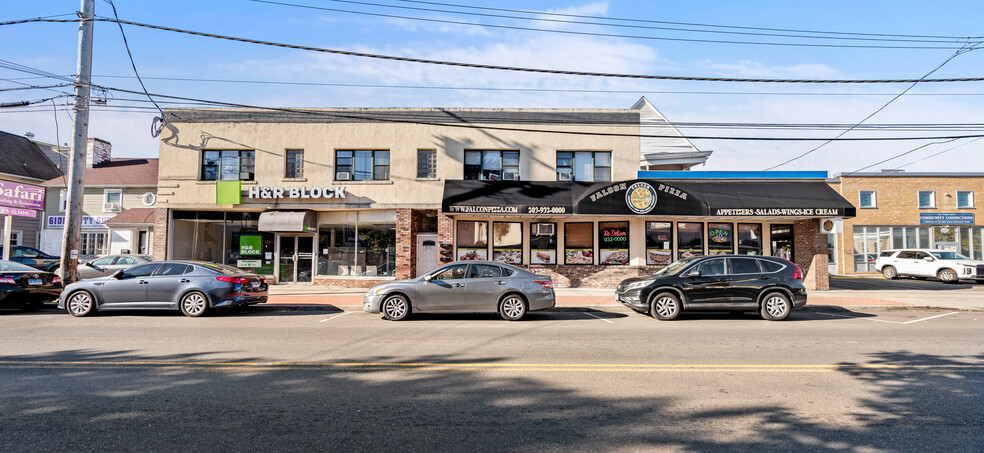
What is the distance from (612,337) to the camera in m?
9.39

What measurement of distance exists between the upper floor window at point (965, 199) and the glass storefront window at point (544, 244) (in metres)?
25.9

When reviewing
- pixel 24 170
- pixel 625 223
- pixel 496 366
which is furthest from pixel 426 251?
pixel 24 170

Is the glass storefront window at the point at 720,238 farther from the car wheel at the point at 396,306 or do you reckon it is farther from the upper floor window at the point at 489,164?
the car wheel at the point at 396,306

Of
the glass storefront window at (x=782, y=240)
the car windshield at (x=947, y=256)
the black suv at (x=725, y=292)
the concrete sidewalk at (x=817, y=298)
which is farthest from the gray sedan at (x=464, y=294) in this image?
the car windshield at (x=947, y=256)

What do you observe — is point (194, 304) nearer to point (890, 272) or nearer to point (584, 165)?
point (584, 165)

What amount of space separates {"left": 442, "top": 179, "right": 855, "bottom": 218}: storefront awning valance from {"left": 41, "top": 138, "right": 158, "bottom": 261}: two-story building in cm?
1737

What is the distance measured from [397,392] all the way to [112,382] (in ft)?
10.8

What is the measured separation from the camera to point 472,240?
770 inches

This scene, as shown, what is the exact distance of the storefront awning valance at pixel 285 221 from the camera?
63.2 feet

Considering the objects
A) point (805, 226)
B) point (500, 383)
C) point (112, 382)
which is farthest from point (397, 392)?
point (805, 226)

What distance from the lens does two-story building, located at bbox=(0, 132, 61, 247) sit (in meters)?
31.2

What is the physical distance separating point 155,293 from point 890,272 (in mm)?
31211

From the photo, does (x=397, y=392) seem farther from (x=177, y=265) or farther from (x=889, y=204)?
(x=889, y=204)

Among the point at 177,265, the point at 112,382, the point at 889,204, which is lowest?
the point at 112,382
